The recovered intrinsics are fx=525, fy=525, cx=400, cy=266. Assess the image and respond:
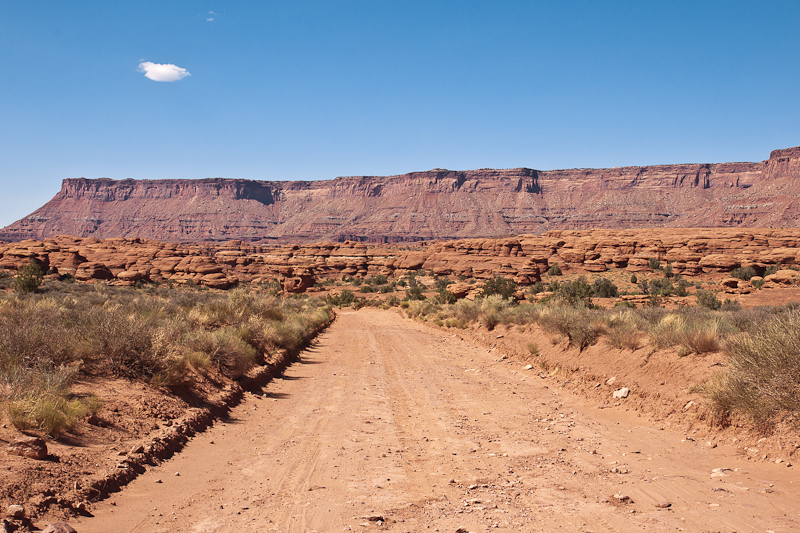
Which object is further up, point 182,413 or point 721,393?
Answer: point 721,393

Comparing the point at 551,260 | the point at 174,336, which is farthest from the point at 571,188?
the point at 174,336

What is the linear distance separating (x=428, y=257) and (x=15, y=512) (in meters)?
76.8

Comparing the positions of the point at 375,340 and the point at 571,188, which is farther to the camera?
the point at 571,188

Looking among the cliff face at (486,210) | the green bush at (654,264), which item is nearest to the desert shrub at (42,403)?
the green bush at (654,264)

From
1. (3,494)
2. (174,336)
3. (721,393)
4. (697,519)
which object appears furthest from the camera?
(174,336)

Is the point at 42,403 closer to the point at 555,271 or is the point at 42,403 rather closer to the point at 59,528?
the point at 59,528

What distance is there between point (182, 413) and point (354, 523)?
4.69 m

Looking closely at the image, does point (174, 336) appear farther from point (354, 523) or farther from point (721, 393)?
point (721, 393)

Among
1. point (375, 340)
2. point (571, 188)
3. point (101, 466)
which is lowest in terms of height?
point (375, 340)

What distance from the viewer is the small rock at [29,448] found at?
5.22 meters

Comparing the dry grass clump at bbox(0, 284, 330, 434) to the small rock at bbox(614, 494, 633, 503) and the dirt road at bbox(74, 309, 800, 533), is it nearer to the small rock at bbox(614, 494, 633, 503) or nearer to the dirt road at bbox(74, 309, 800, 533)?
the dirt road at bbox(74, 309, 800, 533)

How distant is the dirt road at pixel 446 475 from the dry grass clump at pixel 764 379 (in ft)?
2.20

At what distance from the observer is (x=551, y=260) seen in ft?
232

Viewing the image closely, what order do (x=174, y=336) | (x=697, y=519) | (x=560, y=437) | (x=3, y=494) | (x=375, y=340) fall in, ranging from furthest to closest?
(x=375, y=340)
(x=174, y=336)
(x=560, y=437)
(x=697, y=519)
(x=3, y=494)
